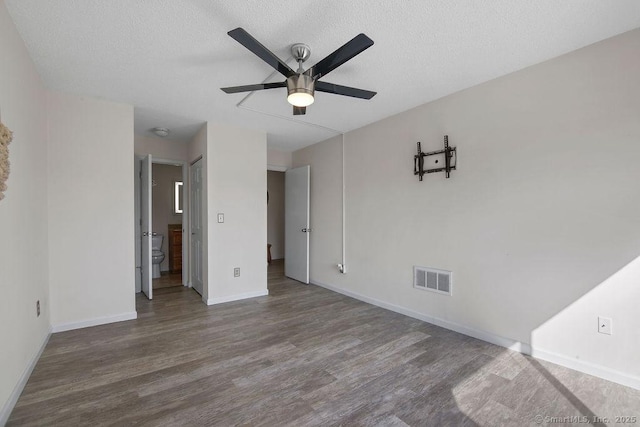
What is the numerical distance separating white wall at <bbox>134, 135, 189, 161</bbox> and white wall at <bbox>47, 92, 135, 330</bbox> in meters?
1.29

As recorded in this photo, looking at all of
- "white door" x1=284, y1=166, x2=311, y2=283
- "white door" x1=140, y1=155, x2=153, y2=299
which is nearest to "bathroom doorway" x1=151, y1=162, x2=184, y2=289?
"white door" x1=140, y1=155, x2=153, y2=299

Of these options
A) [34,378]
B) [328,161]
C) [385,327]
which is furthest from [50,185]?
[385,327]

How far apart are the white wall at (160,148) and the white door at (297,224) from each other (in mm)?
1809

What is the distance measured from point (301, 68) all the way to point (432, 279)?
97.1 inches

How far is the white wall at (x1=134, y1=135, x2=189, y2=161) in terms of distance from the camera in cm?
441

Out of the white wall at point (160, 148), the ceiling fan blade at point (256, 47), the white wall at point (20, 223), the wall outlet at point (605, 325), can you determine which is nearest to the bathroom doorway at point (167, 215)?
the white wall at point (160, 148)

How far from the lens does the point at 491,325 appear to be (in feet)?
8.84

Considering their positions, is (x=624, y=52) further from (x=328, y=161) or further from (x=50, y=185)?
(x=50, y=185)

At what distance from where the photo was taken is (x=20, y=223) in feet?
6.66

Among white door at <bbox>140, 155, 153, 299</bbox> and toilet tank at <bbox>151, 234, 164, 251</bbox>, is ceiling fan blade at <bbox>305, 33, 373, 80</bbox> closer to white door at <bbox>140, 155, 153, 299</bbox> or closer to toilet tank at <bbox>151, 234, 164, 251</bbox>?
white door at <bbox>140, 155, 153, 299</bbox>

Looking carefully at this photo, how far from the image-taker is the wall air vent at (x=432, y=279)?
304cm

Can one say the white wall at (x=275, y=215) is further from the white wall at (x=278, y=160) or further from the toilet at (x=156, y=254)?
the toilet at (x=156, y=254)

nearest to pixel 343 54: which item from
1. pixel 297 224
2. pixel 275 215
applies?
pixel 297 224

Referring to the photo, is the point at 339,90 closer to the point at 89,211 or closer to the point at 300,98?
the point at 300,98
